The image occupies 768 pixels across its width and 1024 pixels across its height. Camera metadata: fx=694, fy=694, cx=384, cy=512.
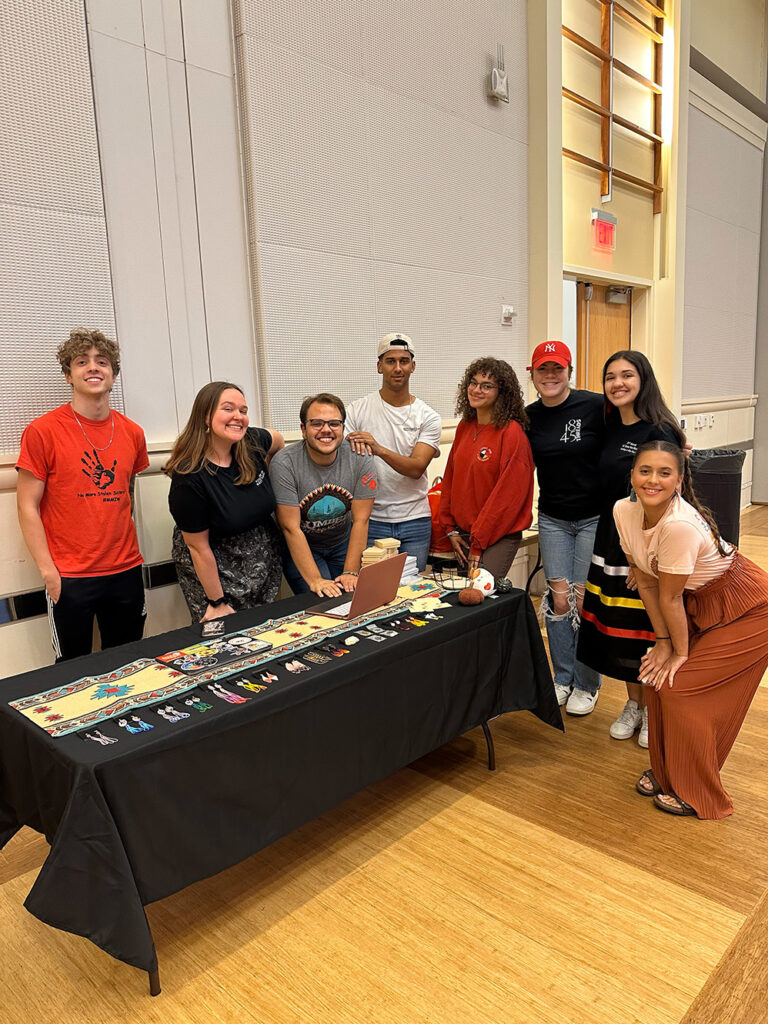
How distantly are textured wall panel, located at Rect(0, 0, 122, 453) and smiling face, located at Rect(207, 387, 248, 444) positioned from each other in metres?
0.79

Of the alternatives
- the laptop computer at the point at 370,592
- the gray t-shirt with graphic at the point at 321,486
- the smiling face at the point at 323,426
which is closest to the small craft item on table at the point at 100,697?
the laptop computer at the point at 370,592

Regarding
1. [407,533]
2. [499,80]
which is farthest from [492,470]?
[499,80]

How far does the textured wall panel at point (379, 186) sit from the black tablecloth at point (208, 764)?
5.81 ft

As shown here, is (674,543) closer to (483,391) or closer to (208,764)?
(483,391)

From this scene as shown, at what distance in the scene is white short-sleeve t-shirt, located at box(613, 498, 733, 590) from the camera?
6.93ft

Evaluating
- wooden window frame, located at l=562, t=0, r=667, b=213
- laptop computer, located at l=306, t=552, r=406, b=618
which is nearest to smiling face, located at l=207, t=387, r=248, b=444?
laptop computer, located at l=306, t=552, r=406, b=618

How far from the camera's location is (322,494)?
2.75 m

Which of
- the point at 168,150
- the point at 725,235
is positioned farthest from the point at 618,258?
the point at 168,150

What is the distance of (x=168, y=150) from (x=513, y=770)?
2.98m

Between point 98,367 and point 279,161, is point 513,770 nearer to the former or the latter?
point 98,367

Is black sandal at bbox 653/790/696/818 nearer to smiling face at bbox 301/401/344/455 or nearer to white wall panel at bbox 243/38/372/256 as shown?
smiling face at bbox 301/401/344/455

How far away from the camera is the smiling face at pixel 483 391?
2889mm

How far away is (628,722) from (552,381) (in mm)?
1464

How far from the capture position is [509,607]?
257 cm
